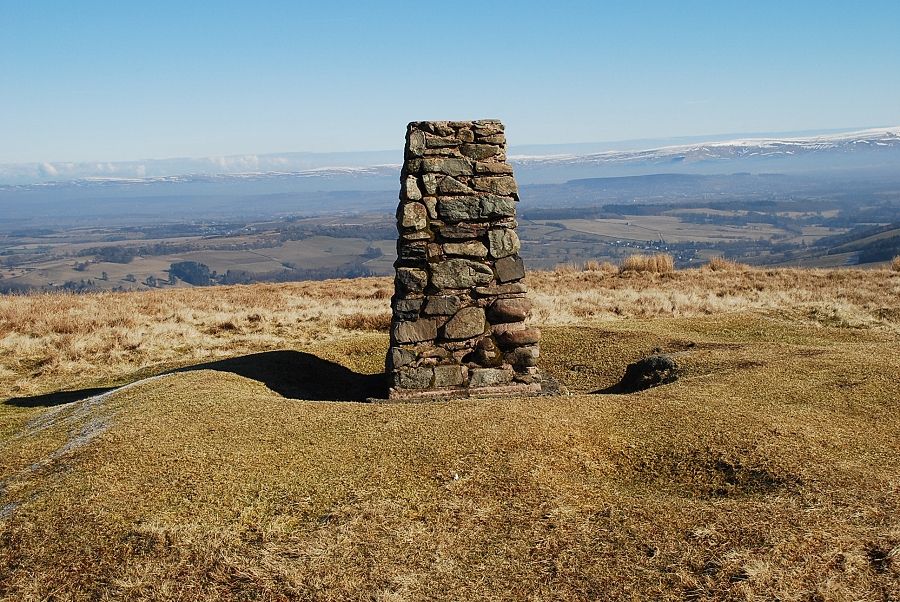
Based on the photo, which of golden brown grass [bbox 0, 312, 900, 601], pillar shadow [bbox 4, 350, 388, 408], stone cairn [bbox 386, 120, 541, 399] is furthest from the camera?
pillar shadow [bbox 4, 350, 388, 408]

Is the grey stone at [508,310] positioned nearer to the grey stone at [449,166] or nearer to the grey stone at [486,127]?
the grey stone at [449,166]

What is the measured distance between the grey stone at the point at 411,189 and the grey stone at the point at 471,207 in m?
0.35

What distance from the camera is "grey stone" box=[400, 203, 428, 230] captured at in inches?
409

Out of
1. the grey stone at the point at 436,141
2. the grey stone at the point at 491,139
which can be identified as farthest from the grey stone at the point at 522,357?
the grey stone at the point at 436,141

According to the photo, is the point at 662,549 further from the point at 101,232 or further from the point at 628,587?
the point at 101,232

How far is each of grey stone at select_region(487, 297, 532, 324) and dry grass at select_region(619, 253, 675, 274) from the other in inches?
735

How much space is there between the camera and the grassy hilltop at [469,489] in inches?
204

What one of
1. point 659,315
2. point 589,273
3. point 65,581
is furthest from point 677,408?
point 589,273

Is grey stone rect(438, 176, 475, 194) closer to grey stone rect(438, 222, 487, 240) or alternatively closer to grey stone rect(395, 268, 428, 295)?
grey stone rect(438, 222, 487, 240)

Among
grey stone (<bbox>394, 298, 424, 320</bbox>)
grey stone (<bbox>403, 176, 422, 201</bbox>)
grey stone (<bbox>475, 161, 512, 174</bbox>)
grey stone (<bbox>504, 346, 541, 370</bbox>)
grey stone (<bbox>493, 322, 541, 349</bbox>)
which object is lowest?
grey stone (<bbox>504, 346, 541, 370</bbox>)

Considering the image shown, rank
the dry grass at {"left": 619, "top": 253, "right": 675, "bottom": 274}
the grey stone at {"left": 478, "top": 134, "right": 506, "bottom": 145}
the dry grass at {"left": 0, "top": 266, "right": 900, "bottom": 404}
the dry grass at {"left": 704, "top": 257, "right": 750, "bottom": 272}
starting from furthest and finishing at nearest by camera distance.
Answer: the dry grass at {"left": 704, "top": 257, "right": 750, "bottom": 272}
the dry grass at {"left": 619, "top": 253, "right": 675, "bottom": 274}
the dry grass at {"left": 0, "top": 266, "right": 900, "bottom": 404}
the grey stone at {"left": 478, "top": 134, "right": 506, "bottom": 145}

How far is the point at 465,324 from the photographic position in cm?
1058

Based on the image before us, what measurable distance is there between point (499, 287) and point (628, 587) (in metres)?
6.14

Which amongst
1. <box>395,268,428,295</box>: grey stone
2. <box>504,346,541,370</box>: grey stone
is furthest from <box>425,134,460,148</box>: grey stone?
<box>504,346,541,370</box>: grey stone
